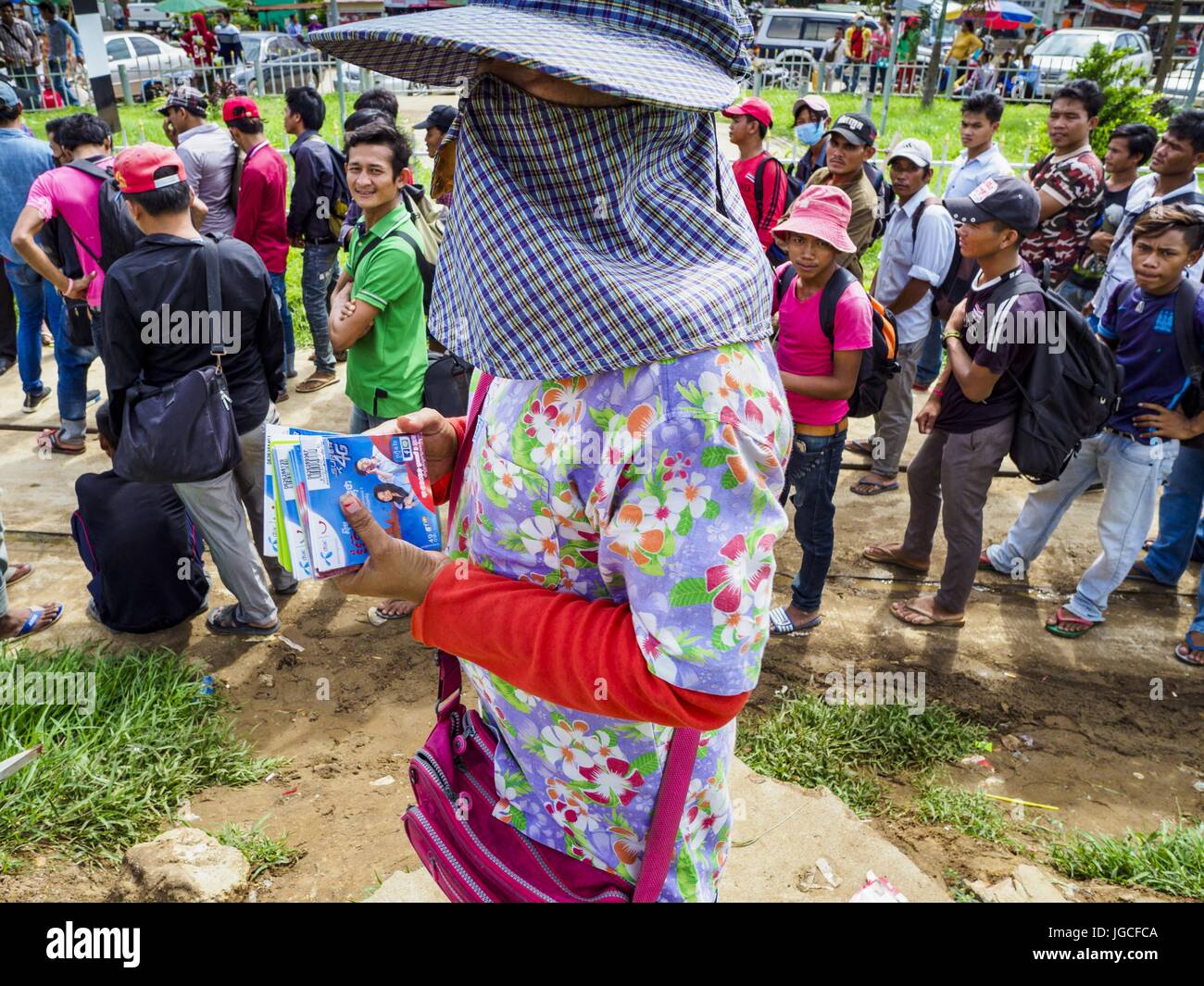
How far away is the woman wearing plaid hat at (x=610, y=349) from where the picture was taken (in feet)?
3.96

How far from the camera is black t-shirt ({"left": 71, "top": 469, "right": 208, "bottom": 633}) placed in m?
4.26

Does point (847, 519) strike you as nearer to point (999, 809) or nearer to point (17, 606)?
point (999, 809)

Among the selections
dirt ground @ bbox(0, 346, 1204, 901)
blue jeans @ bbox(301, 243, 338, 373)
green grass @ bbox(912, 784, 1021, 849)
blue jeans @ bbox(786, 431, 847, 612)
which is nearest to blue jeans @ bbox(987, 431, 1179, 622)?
dirt ground @ bbox(0, 346, 1204, 901)

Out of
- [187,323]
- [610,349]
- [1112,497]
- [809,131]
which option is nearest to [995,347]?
[1112,497]

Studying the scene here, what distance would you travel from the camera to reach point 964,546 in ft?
14.8

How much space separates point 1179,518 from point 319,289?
584 cm

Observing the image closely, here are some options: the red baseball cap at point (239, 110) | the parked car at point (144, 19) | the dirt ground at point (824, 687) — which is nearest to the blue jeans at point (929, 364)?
the dirt ground at point (824, 687)

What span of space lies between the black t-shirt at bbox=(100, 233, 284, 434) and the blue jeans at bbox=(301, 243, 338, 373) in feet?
8.95

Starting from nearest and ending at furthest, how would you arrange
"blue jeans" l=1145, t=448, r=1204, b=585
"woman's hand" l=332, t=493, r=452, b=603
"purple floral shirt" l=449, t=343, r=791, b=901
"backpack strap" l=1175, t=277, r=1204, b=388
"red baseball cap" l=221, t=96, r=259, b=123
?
"purple floral shirt" l=449, t=343, r=791, b=901 < "woman's hand" l=332, t=493, r=452, b=603 < "backpack strap" l=1175, t=277, r=1204, b=388 < "blue jeans" l=1145, t=448, r=1204, b=585 < "red baseball cap" l=221, t=96, r=259, b=123

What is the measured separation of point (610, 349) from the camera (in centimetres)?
121

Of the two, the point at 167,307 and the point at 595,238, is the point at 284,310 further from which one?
the point at 595,238

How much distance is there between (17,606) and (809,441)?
12.8 ft

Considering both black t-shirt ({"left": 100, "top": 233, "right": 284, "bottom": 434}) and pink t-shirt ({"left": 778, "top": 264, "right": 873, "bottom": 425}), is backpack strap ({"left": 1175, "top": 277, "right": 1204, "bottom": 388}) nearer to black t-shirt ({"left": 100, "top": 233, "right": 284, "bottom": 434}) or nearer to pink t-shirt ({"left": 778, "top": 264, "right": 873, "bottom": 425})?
pink t-shirt ({"left": 778, "top": 264, "right": 873, "bottom": 425})
